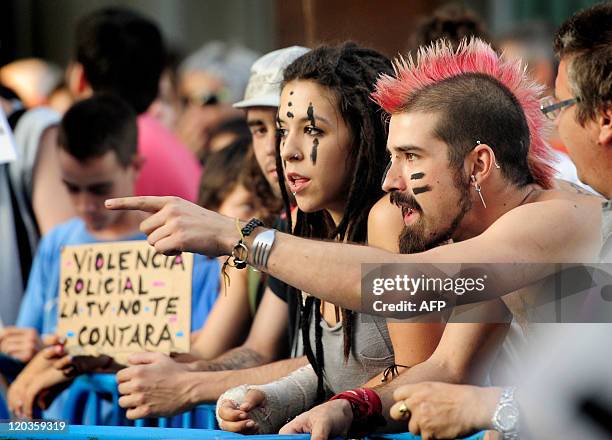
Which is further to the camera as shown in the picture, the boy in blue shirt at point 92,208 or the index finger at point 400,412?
the boy in blue shirt at point 92,208

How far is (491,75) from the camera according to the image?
11.2 feet

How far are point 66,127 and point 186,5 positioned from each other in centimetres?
812

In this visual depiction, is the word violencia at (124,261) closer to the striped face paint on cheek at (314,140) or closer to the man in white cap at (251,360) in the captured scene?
the man in white cap at (251,360)

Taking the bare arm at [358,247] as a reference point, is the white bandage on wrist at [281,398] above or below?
below

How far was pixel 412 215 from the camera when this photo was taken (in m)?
3.40

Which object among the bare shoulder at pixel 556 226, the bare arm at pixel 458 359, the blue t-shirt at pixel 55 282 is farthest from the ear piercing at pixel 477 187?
the blue t-shirt at pixel 55 282

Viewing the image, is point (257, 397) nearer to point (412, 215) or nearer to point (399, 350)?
point (399, 350)

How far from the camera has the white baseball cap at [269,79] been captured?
187 inches

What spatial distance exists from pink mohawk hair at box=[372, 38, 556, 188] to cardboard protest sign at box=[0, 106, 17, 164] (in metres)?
2.39

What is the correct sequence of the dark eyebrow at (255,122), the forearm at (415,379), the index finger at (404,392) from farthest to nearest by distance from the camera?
the dark eyebrow at (255,122)
the forearm at (415,379)
the index finger at (404,392)

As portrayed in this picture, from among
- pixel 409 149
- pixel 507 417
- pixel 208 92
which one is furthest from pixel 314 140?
pixel 208 92

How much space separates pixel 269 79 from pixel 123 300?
1014mm

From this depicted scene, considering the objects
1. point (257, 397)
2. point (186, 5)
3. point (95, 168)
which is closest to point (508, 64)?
point (257, 397)

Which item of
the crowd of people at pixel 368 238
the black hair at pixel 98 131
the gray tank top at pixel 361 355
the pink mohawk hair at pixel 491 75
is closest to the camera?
the crowd of people at pixel 368 238
